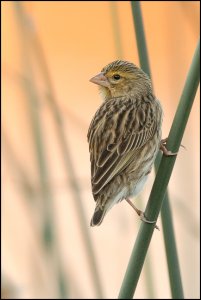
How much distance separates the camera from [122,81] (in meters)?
2.82

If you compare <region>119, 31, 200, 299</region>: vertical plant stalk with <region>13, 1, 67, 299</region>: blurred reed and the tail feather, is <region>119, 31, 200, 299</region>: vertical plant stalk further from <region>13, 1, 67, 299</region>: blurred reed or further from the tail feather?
<region>13, 1, 67, 299</region>: blurred reed

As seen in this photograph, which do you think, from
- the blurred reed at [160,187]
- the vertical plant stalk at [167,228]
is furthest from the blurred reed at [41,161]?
the blurred reed at [160,187]

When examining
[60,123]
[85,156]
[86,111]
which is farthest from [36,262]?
[86,111]

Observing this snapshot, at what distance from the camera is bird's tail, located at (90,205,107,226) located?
2291 mm

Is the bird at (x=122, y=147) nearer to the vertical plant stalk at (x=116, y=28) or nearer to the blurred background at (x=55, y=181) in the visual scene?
the vertical plant stalk at (x=116, y=28)

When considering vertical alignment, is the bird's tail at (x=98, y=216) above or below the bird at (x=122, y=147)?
below

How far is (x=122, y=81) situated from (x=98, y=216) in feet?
2.21

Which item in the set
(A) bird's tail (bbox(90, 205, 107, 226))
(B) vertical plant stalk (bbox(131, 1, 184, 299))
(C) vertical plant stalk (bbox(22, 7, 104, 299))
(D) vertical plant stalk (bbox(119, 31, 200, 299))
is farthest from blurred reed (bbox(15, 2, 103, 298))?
(D) vertical plant stalk (bbox(119, 31, 200, 299))

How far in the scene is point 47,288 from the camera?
10.3ft

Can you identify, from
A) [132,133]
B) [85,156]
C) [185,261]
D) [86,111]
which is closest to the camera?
[132,133]

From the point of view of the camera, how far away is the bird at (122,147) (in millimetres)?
2408

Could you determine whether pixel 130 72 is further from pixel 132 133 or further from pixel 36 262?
pixel 36 262

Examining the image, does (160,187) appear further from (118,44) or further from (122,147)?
(118,44)

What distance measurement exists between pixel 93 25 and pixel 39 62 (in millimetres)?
4157
